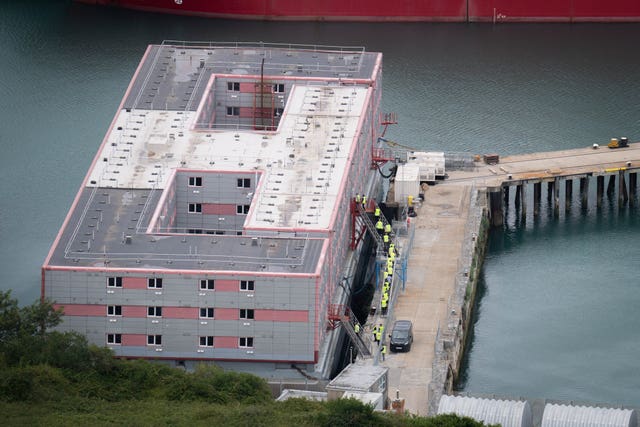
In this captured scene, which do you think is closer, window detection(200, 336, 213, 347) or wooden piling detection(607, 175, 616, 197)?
window detection(200, 336, 213, 347)

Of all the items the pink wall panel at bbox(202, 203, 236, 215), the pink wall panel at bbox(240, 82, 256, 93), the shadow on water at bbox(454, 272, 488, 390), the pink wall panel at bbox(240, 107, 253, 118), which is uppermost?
the pink wall panel at bbox(240, 82, 256, 93)

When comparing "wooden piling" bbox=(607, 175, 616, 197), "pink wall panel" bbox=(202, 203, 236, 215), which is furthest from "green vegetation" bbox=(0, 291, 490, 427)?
"wooden piling" bbox=(607, 175, 616, 197)

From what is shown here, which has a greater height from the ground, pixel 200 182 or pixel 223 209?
pixel 200 182

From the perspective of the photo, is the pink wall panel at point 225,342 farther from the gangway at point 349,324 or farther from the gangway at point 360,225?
the gangway at point 360,225

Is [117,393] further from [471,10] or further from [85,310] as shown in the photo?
[471,10]

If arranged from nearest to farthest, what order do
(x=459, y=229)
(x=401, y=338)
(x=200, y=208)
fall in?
1. (x=401, y=338)
2. (x=200, y=208)
3. (x=459, y=229)

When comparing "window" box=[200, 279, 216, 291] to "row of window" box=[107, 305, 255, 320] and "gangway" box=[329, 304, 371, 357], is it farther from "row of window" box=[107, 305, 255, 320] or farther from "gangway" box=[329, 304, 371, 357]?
"gangway" box=[329, 304, 371, 357]

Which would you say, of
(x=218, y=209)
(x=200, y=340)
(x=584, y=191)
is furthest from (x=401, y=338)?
(x=584, y=191)
